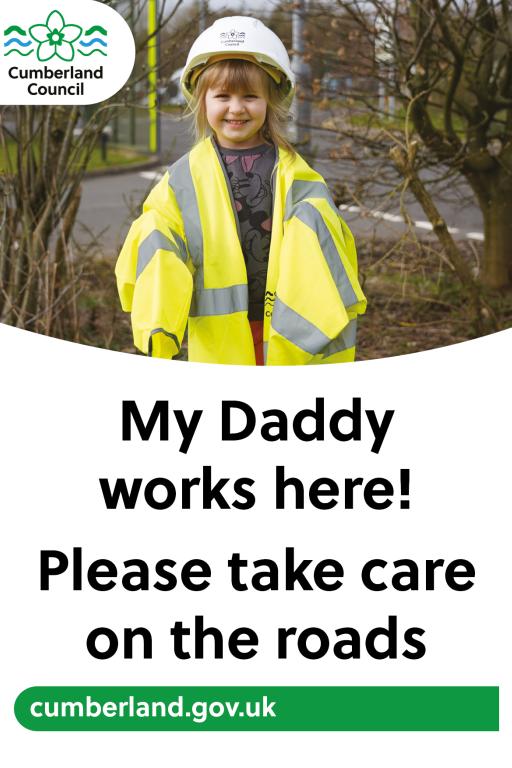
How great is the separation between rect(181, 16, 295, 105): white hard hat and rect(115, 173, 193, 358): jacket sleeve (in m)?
0.34

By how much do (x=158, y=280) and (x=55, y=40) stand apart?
2.66 ft

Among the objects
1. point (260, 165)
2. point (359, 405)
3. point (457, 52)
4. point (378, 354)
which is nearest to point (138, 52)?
point (457, 52)

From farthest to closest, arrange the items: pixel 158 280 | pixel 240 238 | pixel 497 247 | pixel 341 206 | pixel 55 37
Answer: pixel 497 247, pixel 341 206, pixel 55 37, pixel 240 238, pixel 158 280

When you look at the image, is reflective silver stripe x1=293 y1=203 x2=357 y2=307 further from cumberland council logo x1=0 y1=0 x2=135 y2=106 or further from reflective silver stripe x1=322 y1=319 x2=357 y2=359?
cumberland council logo x1=0 y1=0 x2=135 y2=106

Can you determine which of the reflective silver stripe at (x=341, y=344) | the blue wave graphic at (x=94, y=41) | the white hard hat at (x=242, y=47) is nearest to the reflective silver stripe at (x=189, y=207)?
the white hard hat at (x=242, y=47)

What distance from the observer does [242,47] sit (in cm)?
257

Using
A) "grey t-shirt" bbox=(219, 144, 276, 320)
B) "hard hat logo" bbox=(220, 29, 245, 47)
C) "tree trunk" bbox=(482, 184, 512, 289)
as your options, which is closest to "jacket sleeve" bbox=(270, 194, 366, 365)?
"grey t-shirt" bbox=(219, 144, 276, 320)

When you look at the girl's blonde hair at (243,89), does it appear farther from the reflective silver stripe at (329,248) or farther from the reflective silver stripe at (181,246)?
the reflective silver stripe at (181,246)

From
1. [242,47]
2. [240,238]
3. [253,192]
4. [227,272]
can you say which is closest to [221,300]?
[227,272]

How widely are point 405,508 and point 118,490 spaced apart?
0.59 metres

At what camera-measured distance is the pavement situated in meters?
5.77

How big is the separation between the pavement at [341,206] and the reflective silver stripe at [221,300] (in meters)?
0.56

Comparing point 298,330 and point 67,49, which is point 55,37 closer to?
point 67,49

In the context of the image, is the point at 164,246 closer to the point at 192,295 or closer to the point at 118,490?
the point at 192,295
